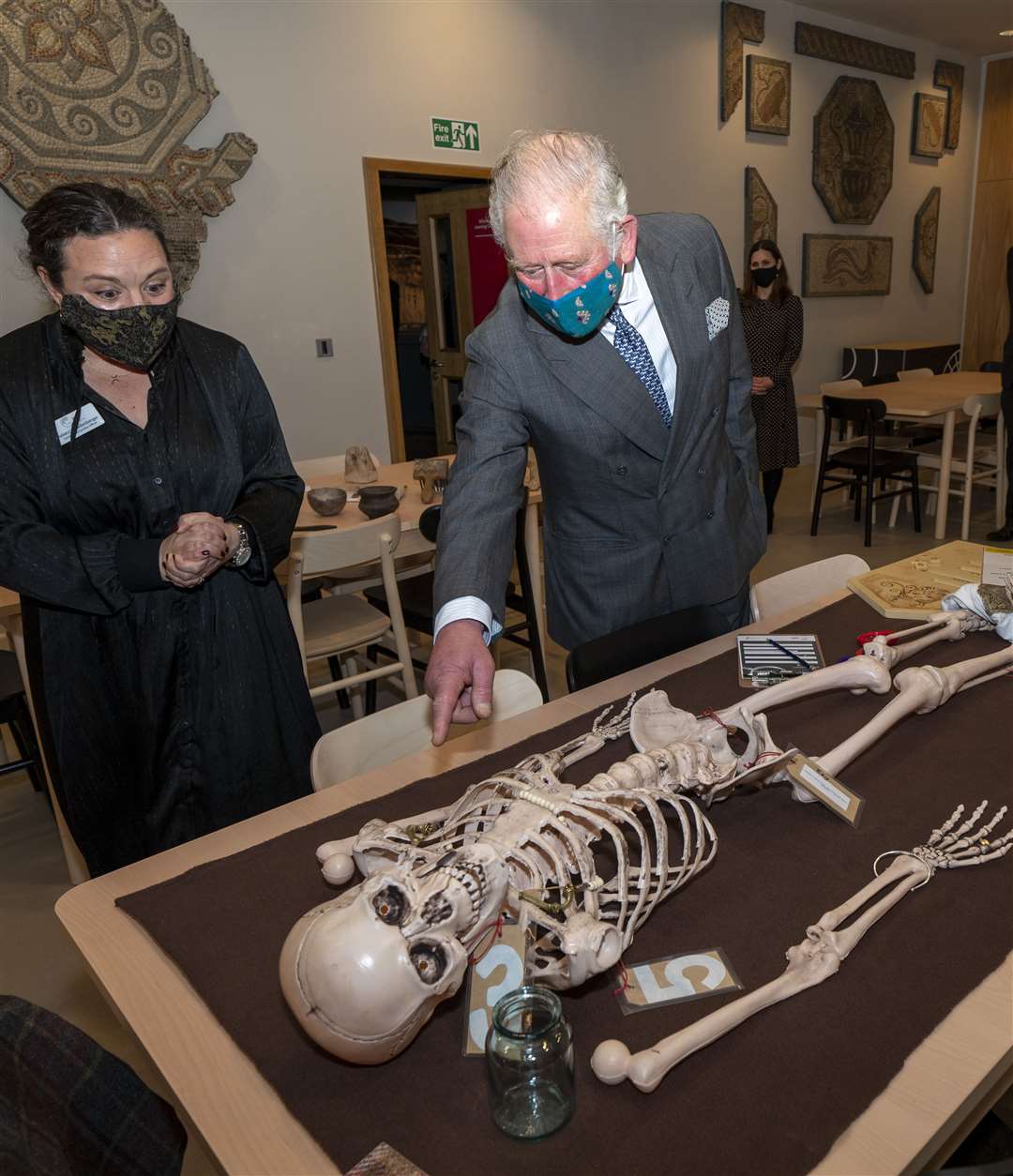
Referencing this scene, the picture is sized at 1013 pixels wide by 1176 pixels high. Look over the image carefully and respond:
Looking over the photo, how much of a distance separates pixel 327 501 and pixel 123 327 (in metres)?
1.56

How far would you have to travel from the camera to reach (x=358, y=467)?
3.62 meters

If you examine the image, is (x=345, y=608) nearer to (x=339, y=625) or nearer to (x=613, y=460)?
(x=339, y=625)

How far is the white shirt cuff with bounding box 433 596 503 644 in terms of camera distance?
4.69 feet

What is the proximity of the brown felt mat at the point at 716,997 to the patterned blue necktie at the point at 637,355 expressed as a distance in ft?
2.35

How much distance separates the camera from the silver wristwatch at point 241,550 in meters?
1.76

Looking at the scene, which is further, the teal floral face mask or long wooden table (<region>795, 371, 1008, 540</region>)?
long wooden table (<region>795, 371, 1008, 540</region>)

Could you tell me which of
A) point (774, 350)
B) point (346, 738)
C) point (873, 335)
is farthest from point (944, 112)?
point (346, 738)

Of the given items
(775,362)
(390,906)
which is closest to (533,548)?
(390,906)

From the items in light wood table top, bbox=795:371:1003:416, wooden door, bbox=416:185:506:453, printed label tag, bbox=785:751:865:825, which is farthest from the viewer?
wooden door, bbox=416:185:506:453

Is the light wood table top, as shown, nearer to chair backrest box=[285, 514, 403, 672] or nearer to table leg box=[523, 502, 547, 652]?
table leg box=[523, 502, 547, 652]

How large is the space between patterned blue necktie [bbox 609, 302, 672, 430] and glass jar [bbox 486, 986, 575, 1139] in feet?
3.96

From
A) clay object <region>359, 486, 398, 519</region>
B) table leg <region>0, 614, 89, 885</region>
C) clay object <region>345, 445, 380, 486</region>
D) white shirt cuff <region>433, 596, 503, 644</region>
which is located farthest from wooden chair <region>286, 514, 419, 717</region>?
white shirt cuff <region>433, 596, 503, 644</region>

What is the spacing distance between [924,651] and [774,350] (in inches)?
158

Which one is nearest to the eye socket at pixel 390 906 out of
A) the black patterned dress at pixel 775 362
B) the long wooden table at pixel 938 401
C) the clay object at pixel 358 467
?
the clay object at pixel 358 467
